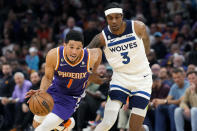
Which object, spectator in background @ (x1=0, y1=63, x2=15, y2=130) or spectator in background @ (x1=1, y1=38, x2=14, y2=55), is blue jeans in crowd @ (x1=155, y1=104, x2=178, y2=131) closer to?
spectator in background @ (x1=0, y1=63, x2=15, y2=130)

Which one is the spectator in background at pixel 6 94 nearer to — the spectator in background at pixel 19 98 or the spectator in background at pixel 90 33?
the spectator in background at pixel 19 98

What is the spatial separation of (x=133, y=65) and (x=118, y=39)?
44 centimetres

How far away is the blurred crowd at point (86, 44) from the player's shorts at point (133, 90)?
693mm

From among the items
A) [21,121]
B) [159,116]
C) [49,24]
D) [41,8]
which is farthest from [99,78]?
[41,8]

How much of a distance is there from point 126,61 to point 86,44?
5.77 metres

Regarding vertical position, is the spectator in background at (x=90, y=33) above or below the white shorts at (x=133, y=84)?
above

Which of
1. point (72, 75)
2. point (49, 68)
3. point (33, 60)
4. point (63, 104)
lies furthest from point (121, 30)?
point (33, 60)


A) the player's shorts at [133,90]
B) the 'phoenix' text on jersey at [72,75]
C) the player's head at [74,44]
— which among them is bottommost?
the player's shorts at [133,90]

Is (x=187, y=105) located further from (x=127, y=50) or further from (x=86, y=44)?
(x=86, y=44)

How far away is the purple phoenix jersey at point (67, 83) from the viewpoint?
587 cm

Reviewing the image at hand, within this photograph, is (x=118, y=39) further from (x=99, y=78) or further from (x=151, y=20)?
(x=151, y=20)

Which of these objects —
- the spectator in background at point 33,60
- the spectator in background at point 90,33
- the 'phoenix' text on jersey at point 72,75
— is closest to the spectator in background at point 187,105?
the 'phoenix' text on jersey at point 72,75

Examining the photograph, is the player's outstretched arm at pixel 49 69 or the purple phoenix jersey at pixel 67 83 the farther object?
the purple phoenix jersey at pixel 67 83

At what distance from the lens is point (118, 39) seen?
241 inches
